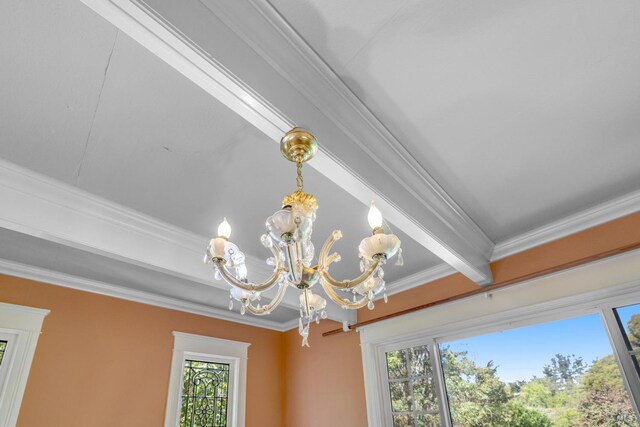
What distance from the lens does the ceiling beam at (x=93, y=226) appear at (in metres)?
1.89

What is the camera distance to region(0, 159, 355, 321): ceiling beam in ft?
6.19

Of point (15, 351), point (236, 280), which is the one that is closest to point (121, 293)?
point (15, 351)

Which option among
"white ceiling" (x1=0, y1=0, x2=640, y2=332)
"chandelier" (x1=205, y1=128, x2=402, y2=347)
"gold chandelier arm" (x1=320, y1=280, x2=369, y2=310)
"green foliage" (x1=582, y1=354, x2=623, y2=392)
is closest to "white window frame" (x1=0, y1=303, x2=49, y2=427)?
"white ceiling" (x1=0, y1=0, x2=640, y2=332)

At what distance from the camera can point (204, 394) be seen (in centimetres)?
360

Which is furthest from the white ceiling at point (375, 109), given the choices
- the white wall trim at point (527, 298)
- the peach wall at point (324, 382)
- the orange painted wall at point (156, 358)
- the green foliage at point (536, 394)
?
the peach wall at point (324, 382)

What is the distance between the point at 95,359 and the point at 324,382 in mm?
2051

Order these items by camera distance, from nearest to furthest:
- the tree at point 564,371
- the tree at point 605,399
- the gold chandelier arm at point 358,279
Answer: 1. the gold chandelier arm at point 358,279
2. the tree at point 605,399
3. the tree at point 564,371

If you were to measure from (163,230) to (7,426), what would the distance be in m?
1.66

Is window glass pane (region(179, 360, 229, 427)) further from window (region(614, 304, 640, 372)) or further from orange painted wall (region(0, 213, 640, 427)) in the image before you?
window (region(614, 304, 640, 372))

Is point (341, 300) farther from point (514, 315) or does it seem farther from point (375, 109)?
point (514, 315)

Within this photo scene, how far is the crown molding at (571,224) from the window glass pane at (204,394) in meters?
2.85

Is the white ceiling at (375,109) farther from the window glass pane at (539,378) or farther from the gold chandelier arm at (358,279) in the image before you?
the window glass pane at (539,378)

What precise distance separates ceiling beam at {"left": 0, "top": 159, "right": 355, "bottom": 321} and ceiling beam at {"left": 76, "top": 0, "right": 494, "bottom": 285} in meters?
1.31

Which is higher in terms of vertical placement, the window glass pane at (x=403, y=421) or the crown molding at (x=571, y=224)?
the crown molding at (x=571, y=224)
